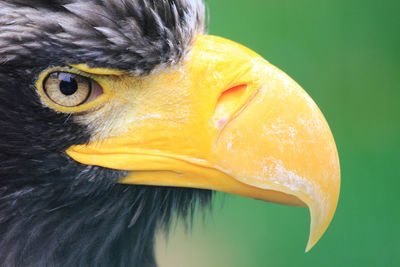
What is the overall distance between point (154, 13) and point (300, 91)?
0.51 m

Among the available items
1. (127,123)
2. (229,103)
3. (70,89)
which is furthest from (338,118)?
(70,89)

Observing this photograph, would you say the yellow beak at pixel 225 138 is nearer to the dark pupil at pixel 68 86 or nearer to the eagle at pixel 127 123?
the eagle at pixel 127 123

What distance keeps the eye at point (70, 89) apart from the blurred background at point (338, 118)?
2097 millimetres

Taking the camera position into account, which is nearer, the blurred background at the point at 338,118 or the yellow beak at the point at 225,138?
the yellow beak at the point at 225,138

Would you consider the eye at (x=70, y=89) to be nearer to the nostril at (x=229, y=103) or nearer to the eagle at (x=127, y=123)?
the eagle at (x=127, y=123)

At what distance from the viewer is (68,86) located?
5.08 feet

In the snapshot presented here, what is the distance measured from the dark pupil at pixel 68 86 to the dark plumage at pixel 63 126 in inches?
2.2

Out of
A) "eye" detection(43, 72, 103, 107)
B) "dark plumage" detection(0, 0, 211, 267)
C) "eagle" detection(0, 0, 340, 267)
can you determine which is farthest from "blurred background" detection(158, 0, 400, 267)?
"eye" detection(43, 72, 103, 107)

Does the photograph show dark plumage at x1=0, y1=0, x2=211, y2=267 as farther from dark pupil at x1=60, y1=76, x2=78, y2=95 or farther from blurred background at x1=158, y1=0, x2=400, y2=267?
blurred background at x1=158, y1=0, x2=400, y2=267

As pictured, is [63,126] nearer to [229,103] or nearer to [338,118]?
[229,103]

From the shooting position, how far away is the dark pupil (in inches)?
60.4

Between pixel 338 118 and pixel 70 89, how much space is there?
3006 mm

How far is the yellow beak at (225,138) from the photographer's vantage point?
156 centimetres

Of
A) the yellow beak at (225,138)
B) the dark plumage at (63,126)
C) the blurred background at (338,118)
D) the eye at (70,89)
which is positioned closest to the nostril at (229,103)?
the yellow beak at (225,138)
